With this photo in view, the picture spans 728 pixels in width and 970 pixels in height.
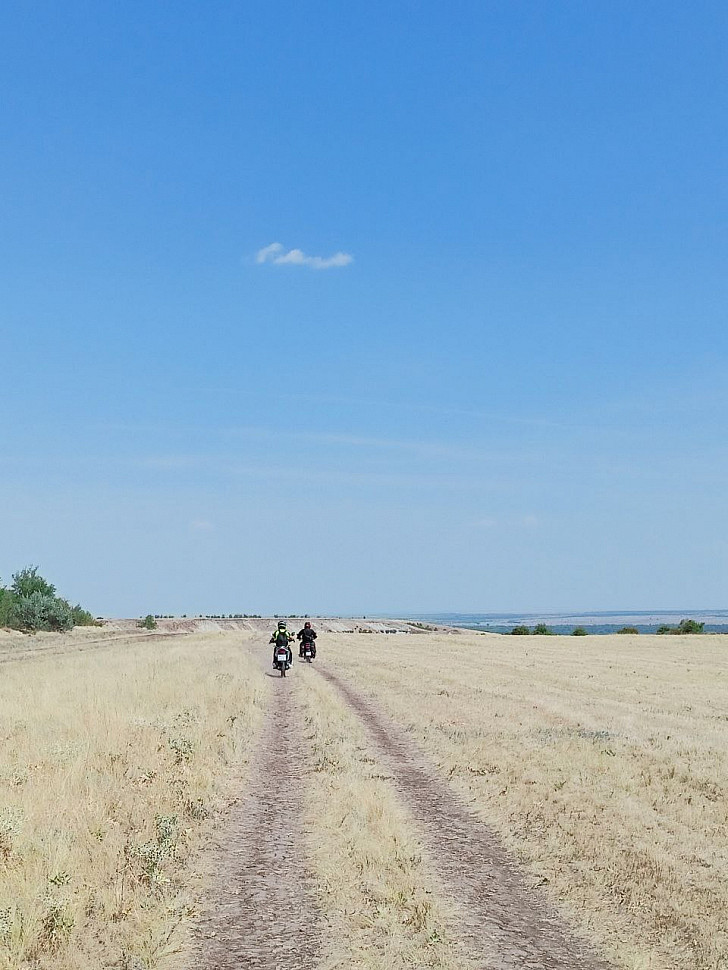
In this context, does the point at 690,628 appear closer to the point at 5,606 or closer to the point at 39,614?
the point at 39,614

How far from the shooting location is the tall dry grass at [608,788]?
29.3ft

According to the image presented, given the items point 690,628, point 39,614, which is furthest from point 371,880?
point 690,628

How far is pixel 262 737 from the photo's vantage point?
64.6 feet

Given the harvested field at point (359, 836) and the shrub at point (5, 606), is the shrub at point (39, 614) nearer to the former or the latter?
the shrub at point (5, 606)

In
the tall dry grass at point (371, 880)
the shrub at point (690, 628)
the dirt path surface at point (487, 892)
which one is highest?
the tall dry grass at point (371, 880)

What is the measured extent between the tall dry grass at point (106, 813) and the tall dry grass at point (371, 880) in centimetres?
162

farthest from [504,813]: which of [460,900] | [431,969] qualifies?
[431,969]

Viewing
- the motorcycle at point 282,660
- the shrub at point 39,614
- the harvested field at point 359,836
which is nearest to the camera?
the harvested field at point 359,836

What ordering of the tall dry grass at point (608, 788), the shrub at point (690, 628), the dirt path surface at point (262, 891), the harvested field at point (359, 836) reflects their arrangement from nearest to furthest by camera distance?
the dirt path surface at point (262, 891)
the harvested field at point (359, 836)
the tall dry grass at point (608, 788)
the shrub at point (690, 628)

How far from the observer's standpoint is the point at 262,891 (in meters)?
9.35

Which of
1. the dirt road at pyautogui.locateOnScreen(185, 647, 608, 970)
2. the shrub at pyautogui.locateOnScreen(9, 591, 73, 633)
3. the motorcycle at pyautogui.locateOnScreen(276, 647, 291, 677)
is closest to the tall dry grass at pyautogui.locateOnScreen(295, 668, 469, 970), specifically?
the dirt road at pyautogui.locateOnScreen(185, 647, 608, 970)

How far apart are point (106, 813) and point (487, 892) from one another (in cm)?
584

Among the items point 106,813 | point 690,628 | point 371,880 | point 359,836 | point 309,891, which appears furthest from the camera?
point 690,628

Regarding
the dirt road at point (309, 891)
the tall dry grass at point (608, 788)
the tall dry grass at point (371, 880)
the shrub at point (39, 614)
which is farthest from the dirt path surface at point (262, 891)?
the shrub at point (39, 614)
